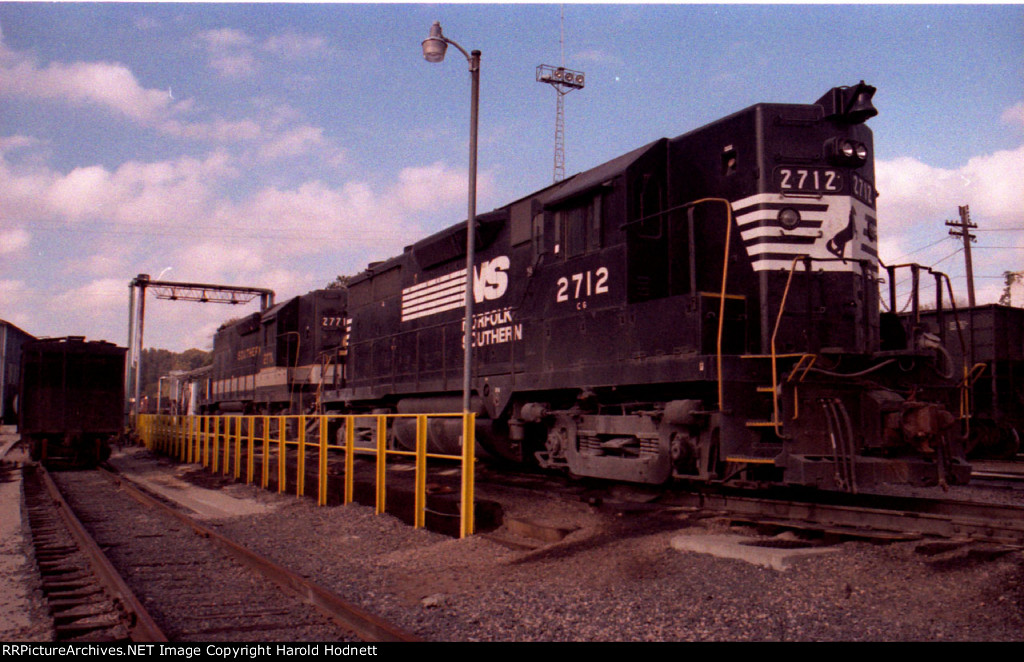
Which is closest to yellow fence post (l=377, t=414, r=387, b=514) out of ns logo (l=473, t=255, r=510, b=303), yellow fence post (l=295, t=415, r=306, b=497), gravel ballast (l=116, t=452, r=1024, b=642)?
gravel ballast (l=116, t=452, r=1024, b=642)

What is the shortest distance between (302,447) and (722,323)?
6643mm

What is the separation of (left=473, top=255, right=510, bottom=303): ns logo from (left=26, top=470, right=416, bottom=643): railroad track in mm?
4717

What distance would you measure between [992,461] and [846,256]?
36.4ft

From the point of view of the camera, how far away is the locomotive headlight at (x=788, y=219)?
7551 mm

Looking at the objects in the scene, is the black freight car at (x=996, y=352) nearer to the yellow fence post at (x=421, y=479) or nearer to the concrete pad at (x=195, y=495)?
the yellow fence post at (x=421, y=479)

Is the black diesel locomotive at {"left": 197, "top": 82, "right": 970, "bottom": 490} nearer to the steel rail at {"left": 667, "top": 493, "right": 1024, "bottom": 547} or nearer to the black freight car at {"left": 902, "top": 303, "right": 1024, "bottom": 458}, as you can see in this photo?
the steel rail at {"left": 667, "top": 493, "right": 1024, "bottom": 547}

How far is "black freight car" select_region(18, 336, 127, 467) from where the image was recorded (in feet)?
58.0

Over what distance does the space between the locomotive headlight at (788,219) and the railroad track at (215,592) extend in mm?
5451

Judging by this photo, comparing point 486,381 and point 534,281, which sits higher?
point 534,281

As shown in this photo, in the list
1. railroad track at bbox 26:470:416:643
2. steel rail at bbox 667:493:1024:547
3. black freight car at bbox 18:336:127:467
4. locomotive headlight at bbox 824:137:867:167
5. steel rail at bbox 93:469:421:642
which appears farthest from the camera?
black freight car at bbox 18:336:127:467

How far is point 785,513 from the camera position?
695 cm

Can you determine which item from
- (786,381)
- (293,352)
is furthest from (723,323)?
(293,352)

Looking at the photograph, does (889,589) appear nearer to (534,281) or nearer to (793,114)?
(793,114)

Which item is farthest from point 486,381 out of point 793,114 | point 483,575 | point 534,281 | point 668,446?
point 793,114
